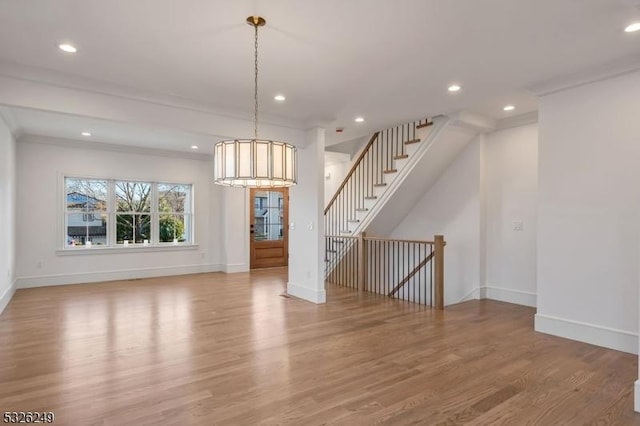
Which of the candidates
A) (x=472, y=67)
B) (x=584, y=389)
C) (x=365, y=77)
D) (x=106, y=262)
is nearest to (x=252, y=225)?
(x=106, y=262)

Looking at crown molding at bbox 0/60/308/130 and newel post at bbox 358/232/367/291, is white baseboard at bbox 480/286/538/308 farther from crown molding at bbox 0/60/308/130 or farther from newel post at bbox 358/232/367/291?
crown molding at bbox 0/60/308/130

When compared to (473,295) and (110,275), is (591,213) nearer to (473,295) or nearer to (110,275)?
(473,295)

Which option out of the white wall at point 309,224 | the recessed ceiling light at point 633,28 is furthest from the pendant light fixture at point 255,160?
the recessed ceiling light at point 633,28

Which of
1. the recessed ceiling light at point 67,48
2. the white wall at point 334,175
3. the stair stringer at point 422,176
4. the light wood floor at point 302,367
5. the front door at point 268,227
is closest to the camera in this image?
the light wood floor at point 302,367

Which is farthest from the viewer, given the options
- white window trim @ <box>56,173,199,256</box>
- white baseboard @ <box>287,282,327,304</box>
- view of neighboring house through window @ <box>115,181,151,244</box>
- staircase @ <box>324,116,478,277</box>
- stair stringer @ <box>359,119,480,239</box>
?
view of neighboring house through window @ <box>115,181,151,244</box>

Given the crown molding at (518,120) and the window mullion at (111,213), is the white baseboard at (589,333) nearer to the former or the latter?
the crown molding at (518,120)

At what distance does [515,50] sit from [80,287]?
7399 mm

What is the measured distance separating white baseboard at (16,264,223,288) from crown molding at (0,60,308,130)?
4414mm

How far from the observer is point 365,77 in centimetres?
383

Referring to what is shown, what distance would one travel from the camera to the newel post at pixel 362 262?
6.32m

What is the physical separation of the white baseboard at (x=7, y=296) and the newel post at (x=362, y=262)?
513 cm

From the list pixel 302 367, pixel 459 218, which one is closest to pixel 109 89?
pixel 302 367

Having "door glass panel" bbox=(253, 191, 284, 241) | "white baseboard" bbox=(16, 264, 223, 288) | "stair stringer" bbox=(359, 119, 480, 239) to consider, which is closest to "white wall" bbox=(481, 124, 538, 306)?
"stair stringer" bbox=(359, 119, 480, 239)

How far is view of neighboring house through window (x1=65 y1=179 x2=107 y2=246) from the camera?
23.1 ft
